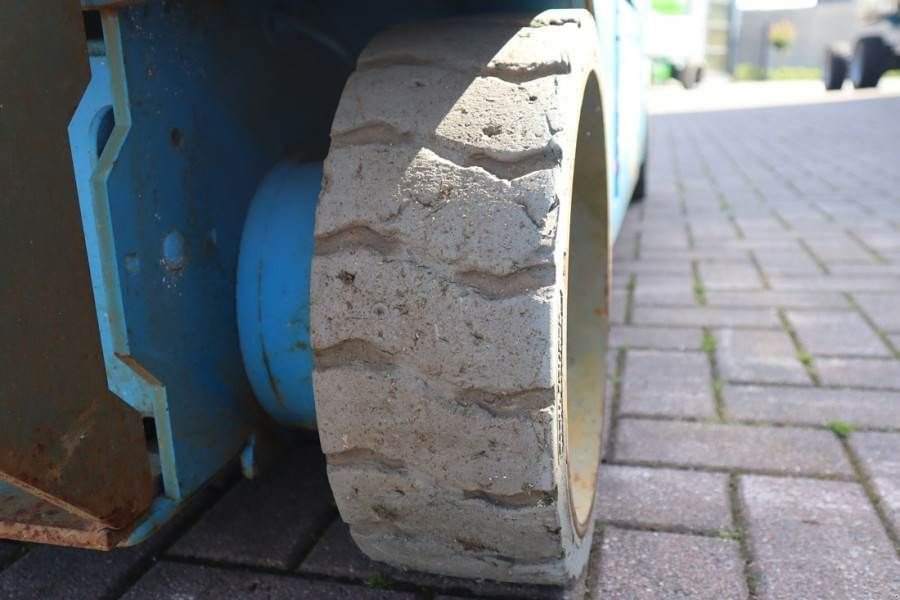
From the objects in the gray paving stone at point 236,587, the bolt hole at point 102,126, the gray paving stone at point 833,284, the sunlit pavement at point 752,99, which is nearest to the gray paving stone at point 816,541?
the gray paving stone at point 236,587

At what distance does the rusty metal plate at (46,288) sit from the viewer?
0.76 metres

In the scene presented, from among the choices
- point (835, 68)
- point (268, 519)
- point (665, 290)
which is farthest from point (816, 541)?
point (835, 68)

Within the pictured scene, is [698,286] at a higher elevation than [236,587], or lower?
lower

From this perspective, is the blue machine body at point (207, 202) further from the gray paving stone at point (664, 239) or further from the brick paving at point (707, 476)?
the gray paving stone at point (664, 239)

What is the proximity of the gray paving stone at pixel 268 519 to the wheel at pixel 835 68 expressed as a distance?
41.6 ft

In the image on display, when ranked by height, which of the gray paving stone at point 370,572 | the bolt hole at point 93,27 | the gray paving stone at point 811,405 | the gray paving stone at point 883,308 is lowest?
the gray paving stone at point 883,308

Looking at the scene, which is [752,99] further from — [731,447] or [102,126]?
[102,126]

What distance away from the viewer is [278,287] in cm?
110

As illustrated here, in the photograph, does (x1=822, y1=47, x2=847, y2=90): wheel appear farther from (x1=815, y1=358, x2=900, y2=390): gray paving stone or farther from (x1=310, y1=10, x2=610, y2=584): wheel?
(x1=310, y1=10, x2=610, y2=584): wheel

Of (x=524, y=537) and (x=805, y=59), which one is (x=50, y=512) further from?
(x=805, y=59)

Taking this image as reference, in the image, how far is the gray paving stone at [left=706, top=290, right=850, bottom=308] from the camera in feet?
8.07

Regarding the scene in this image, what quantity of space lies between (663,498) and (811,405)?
1.79 ft

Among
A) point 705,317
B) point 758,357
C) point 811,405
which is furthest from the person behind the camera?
point 705,317

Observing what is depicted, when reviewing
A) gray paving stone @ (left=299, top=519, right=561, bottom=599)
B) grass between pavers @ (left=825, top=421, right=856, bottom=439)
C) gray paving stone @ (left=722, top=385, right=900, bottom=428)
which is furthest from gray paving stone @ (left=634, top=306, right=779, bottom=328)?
gray paving stone @ (left=299, top=519, right=561, bottom=599)
